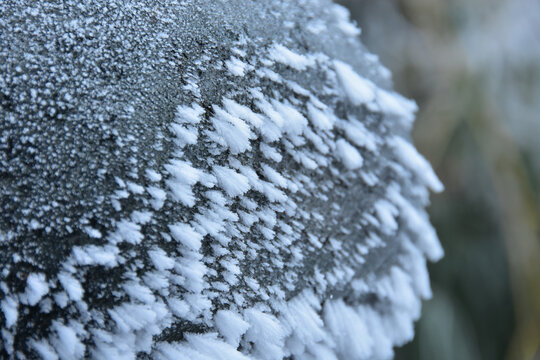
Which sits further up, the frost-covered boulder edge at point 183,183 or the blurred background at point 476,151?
the blurred background at point 476,151

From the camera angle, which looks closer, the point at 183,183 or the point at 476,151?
the point at 183,183

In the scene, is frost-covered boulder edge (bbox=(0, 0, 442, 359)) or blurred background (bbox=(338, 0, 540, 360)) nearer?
frost-covered boulder edge (bbox=(0, 0, 442, 359))

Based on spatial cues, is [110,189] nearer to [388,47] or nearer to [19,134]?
[19,134]

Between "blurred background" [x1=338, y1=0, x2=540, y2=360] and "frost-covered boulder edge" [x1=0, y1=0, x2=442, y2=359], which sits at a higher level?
"blurred background" [x1=338, y1=0, x2=540, y2=360]

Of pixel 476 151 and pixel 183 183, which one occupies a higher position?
pixel 476 151

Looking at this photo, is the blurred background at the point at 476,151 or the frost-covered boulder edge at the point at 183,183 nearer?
the frost-covered boulder edge at the point at 183,183
